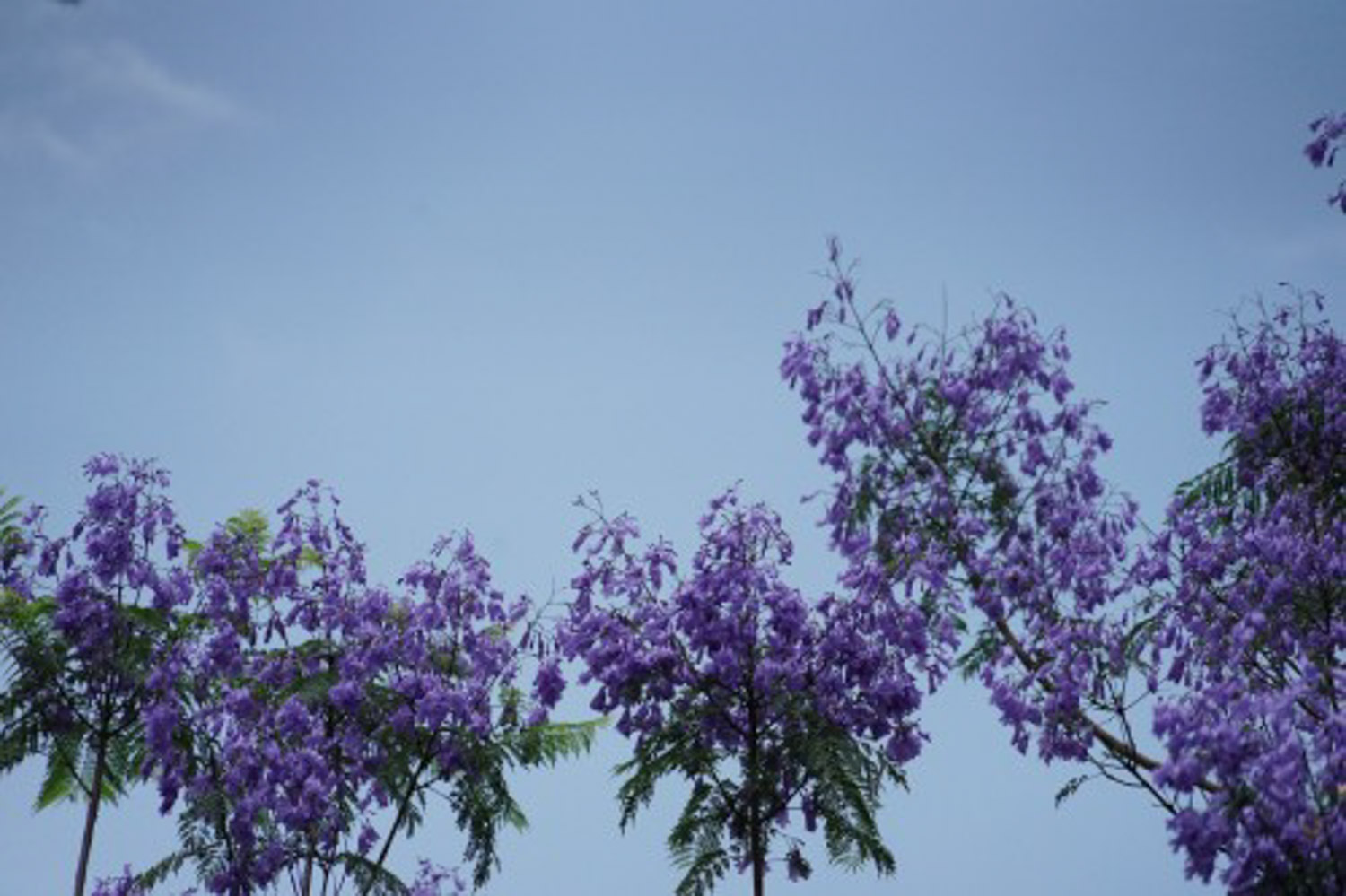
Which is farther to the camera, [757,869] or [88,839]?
[88,839]

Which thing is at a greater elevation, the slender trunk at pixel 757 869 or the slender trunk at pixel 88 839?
the slender trunk at pixel 88 839

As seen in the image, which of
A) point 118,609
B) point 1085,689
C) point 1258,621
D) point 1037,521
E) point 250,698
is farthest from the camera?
point 118,609

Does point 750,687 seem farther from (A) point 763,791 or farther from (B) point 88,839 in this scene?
(B) point 88,839

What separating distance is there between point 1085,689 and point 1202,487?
3831 millimetres

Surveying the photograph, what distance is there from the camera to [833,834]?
1013 centimetres

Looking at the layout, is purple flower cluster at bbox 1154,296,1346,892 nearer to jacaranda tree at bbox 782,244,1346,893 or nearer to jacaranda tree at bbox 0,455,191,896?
jacaranda tree at bbox 782,244,1346,893

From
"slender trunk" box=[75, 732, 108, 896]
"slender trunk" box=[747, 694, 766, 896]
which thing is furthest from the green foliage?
"slender trunk" box=[75, 732, 108, 896]

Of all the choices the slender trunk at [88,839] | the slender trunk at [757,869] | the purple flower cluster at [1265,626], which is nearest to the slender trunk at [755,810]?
the slender trunk at [757,869]

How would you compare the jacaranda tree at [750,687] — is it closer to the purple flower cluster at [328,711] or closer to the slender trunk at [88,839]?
the purple flower cluster at [328,711]

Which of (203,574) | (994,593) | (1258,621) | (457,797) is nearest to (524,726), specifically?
(457,797)

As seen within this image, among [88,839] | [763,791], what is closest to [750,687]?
[763,791]

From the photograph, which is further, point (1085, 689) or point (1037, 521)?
point (1037, 521)

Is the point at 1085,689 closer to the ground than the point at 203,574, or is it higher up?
closer to the ground

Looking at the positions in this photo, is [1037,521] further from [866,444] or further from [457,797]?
[457,797]
